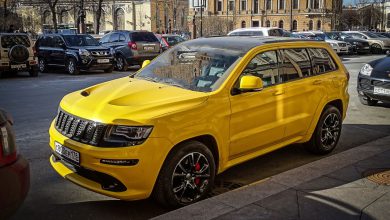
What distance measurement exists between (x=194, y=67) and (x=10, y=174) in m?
2.62

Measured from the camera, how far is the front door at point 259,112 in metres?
4.95

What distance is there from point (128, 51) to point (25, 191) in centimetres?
1702

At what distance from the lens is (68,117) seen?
182 inches

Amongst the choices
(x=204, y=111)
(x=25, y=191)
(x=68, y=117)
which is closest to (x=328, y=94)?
(x=204, y=111)

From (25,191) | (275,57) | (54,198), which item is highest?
(275,57)

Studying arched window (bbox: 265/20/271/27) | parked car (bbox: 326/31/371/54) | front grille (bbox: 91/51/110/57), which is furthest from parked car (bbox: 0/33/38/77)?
arched window (bbox: 265/20/271/27)

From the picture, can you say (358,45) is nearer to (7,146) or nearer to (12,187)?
(7,146)

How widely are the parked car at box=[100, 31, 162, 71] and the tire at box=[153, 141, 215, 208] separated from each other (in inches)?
623

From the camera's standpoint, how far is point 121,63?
20.3m

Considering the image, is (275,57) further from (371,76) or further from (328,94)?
(371,76)

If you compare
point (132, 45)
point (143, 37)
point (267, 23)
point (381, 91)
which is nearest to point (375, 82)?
point (381, 91)

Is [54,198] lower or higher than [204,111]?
lower

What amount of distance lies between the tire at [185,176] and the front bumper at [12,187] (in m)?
1.31

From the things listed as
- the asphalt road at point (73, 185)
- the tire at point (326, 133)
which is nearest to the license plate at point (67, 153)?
the asphalt road at point (73, 185)
